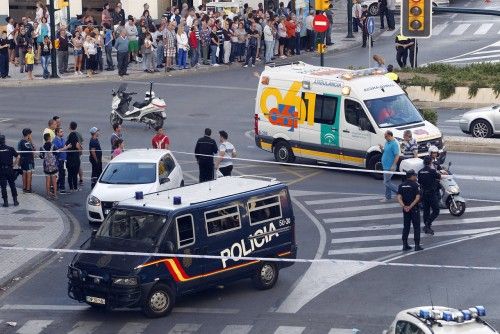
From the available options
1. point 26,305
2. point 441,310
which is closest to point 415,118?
point 26,305

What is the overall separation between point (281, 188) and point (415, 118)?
976 centimetres

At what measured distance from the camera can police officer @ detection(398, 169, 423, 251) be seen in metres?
22.8

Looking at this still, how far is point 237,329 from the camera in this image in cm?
1870

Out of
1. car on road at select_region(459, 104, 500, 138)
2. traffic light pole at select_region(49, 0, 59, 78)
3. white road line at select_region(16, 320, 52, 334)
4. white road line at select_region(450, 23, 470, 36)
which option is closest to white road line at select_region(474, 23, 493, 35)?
white road line at select_region(450, 23, 470, 36)

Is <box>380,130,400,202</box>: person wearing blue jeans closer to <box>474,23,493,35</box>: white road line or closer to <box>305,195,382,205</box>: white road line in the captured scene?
<box>305,195,382,205</box>: white road line

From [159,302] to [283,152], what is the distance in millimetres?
12852

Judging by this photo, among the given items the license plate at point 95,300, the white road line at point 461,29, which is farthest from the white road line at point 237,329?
the white road line at point 461,29

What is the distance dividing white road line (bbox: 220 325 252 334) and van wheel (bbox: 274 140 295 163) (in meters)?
13.0

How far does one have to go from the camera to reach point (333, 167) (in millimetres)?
30703

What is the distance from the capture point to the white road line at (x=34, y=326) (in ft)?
62.0

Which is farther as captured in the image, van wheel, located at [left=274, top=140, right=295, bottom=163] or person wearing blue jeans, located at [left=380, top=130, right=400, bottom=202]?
van wheel, located at [left=274, top=140, right=295, bottom=163]

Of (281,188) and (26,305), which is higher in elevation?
(281,188)

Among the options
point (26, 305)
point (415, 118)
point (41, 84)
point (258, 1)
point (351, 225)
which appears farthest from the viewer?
point (258, 1)

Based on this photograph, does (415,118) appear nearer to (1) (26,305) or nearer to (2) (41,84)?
(1) (26,305)
